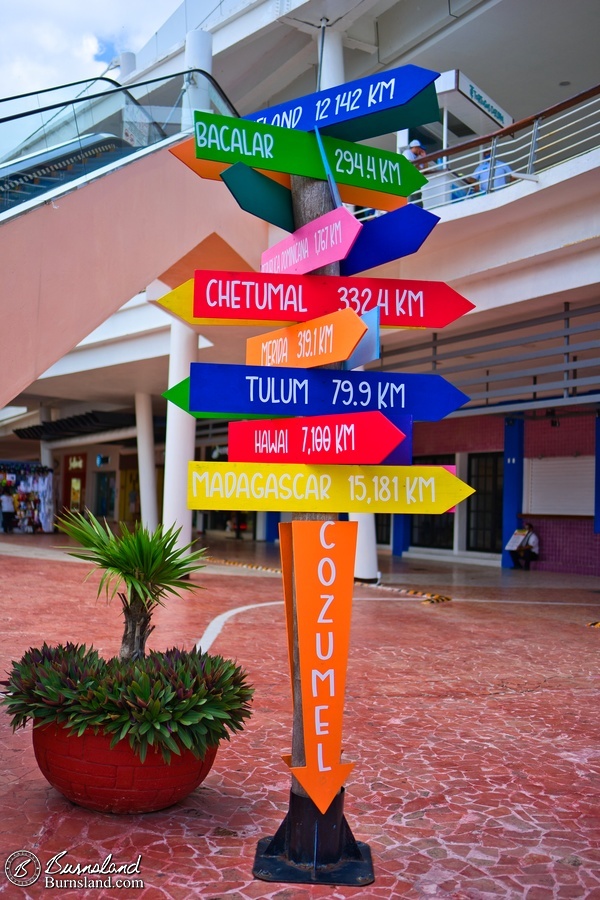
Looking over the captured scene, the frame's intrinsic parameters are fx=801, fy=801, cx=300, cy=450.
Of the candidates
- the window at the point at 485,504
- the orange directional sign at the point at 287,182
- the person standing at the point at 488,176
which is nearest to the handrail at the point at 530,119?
the person standing at the point at 488,176

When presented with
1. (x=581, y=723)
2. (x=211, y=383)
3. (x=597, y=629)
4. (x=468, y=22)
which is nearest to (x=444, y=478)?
(x=211, y=383)

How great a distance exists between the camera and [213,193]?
9000mm

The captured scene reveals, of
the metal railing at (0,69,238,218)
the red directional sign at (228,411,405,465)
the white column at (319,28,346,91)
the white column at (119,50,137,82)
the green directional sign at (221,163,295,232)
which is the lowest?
the red directional sign at (228,411,405,465)

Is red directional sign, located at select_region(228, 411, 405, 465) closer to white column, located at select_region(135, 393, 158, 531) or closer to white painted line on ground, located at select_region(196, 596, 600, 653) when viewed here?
white painted line on ground, located at select_region(196, 596, 600, 653)

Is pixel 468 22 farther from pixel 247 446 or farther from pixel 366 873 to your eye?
pixel 366 873

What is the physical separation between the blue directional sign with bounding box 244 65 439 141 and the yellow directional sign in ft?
4.89

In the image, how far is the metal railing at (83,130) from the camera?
634 centimetres

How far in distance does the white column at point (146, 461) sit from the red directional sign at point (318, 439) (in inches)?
622

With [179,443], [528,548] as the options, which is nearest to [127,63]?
[179,443]

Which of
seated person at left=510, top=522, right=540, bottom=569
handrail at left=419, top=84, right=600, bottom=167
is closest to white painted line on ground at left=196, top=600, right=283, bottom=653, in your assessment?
handrail at left=419, top=84, right=600, bottom=167

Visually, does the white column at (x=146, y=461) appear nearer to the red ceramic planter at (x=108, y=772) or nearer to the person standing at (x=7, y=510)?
the person standing at (x=7, y=510)

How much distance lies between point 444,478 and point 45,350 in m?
4.14

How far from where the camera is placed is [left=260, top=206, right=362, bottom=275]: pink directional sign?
299cm

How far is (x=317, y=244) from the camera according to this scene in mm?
3176
